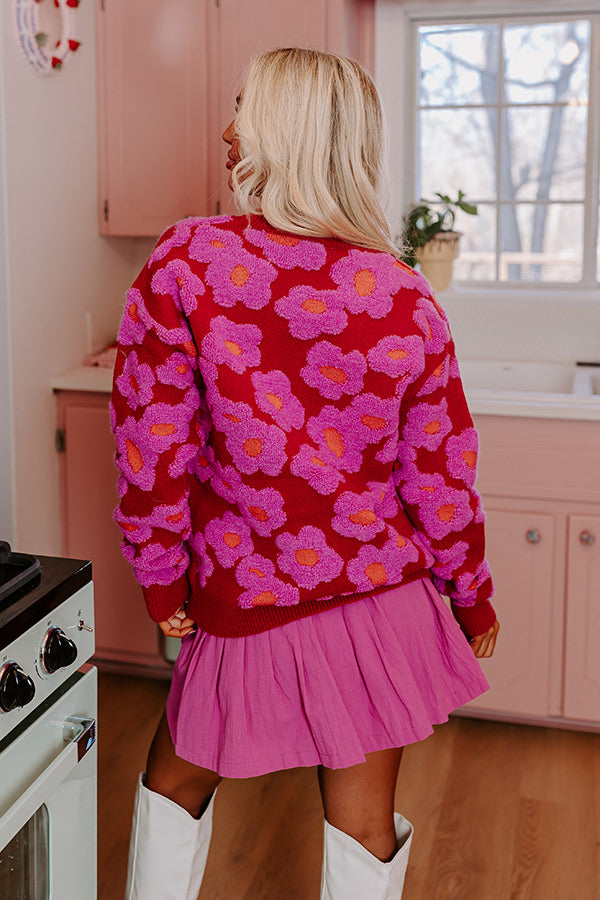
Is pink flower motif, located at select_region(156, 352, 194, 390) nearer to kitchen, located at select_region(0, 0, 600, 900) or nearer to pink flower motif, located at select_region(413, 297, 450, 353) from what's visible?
pink flower motif, located at select_region(413, 297, 450, 353)

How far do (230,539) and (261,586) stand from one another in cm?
7

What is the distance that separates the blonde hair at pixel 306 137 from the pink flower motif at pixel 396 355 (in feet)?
0.42

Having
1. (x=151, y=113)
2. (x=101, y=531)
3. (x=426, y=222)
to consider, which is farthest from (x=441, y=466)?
(x=151, y=113)

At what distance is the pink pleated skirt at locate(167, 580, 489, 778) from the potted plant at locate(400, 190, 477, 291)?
159 centimetres

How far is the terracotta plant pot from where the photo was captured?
9.06ft

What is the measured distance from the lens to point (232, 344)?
1217mm

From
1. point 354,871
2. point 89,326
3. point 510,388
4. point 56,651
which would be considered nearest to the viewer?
point 56,651

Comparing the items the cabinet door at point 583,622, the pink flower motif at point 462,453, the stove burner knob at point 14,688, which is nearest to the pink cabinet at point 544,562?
the cabinet door at point 583,622

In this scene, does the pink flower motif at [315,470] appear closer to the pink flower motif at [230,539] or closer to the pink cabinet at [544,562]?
the pink flower motif at [230,539]

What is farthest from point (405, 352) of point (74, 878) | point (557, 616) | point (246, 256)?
point (557, 616)

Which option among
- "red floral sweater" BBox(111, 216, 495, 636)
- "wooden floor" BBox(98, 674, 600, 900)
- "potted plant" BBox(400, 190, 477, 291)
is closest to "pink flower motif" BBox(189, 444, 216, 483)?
"red floral sweater" BBox(111, 216, 495, 636)

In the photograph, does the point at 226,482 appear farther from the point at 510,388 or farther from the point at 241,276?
the point at 510,388

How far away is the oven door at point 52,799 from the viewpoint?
1093mm

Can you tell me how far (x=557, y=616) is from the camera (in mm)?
2373
